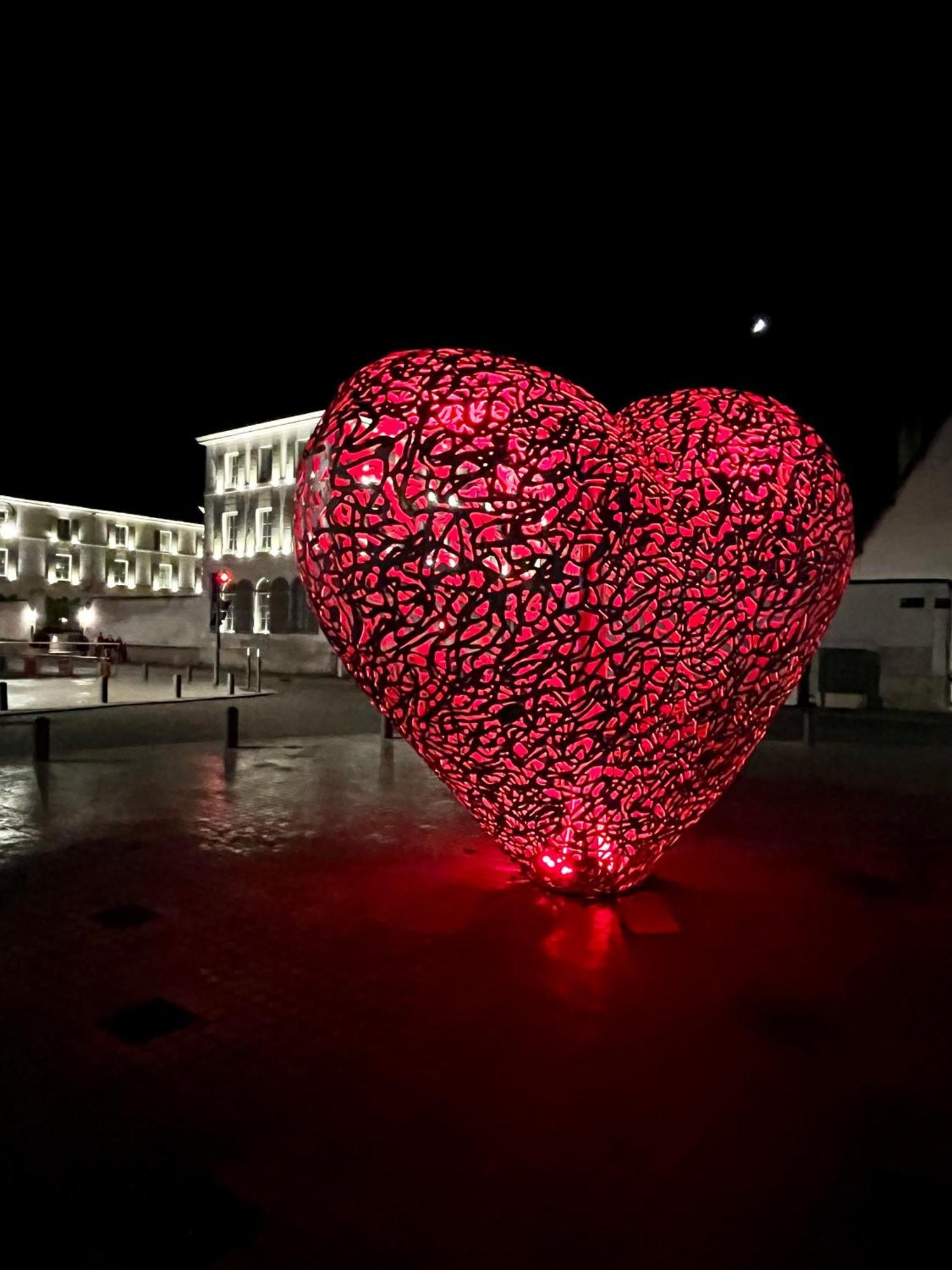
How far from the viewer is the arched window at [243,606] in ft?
145

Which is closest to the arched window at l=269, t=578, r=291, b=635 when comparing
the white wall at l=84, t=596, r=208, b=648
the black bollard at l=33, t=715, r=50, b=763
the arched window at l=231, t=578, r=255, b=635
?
the arched window at l=231, t=578, r=255, b=635

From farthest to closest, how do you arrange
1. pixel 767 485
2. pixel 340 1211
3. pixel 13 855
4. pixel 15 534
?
pixel 15 534 < pixel 13 855 < pixel 767 485 < pixel 340 1211

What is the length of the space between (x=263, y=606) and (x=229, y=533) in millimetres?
4826

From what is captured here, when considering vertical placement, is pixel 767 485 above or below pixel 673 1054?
above

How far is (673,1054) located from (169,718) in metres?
14.8

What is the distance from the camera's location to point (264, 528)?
44.5 m

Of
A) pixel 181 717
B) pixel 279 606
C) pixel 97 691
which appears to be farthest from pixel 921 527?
pixel 279 606

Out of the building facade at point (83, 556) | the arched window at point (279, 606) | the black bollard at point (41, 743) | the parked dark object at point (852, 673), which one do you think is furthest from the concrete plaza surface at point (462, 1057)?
the building facade at point (83, 556)

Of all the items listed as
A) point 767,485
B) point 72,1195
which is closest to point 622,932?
point 767,485

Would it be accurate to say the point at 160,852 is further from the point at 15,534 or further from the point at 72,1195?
the point at 15,534

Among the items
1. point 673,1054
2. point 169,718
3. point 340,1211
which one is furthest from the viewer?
point 169,718

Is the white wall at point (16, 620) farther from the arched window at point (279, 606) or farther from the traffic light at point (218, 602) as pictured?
the traffic light at point (218, 602)

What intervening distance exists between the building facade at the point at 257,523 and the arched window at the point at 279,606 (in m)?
0.03

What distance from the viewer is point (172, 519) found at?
209ft
